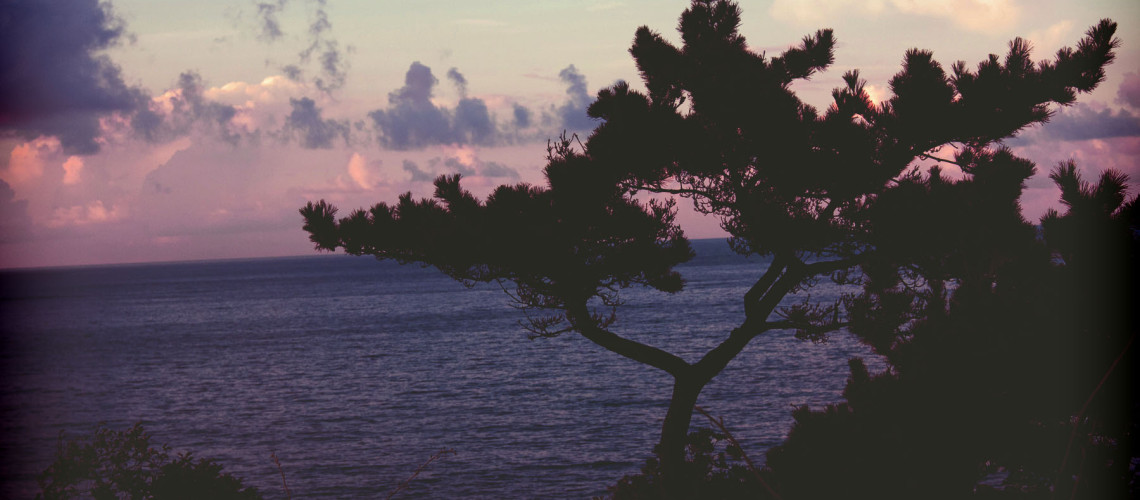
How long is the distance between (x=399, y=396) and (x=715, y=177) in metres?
44.2

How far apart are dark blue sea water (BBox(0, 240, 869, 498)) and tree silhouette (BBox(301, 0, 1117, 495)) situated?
1939cm

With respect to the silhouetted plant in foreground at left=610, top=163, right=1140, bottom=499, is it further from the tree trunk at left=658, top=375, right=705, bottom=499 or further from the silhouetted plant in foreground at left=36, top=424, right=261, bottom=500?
the silhouetted plant in foreground at left=36, top=424, right=261, bottom=500

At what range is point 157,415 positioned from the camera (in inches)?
1975

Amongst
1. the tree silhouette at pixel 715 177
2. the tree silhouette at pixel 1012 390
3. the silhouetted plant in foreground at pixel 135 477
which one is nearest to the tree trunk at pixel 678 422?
the tree silhouette at pixel 715 177

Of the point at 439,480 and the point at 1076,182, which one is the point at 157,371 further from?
the point at 1076,182

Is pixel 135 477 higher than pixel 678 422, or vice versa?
pixel 678 422

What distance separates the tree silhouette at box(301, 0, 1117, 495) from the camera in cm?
1133

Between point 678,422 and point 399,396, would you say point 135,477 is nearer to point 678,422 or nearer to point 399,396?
point 678,422

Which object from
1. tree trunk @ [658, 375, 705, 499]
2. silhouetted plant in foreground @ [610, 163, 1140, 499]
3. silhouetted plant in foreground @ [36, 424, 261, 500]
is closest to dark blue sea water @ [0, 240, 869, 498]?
tree trunk @ [658, 375, 705, 499]

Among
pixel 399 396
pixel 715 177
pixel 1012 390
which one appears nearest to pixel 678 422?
pixel 715 177

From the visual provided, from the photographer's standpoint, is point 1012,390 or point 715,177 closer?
point 1012,390

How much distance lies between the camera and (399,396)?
53.1 m

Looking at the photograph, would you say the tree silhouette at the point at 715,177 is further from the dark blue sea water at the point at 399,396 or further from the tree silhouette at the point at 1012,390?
the dark blue sea water at the point at 399,396

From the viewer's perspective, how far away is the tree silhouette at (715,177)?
1133 cm
